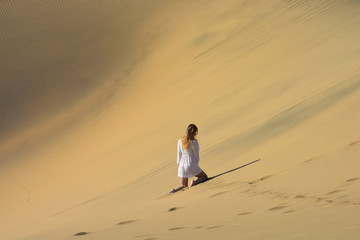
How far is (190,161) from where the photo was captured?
8.03m

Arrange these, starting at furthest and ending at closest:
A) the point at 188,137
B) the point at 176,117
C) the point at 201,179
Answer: the point at 176,117 < the point at 188,137 < the point at 201,179

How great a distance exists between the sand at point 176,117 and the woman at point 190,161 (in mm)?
291

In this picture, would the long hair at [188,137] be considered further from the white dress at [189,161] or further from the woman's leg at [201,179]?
the woman's leg at [201,179]

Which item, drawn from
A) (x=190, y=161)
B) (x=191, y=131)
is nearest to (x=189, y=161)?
(x=190, y=161)

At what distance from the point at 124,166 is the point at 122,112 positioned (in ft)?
14.0

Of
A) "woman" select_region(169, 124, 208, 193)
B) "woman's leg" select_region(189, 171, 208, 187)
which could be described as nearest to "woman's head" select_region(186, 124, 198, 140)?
"woman" select_region(169, 124, 208, 193)

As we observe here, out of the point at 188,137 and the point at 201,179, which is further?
the point at 188,137

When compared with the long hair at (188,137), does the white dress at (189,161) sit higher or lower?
lower

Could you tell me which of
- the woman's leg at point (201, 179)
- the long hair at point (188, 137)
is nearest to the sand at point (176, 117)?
the woman's leg at point (201, 179)

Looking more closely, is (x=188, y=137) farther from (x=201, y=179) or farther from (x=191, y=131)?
(x=201, y=179)

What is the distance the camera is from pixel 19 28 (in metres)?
21.5

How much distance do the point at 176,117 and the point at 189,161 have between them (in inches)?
188

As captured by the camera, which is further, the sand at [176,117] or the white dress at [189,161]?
the white dress at [189,161]

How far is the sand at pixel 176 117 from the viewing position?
18.0ft
